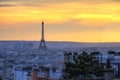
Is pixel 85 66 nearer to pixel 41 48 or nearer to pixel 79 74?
pixel 79 74

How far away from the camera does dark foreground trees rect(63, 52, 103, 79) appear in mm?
38062

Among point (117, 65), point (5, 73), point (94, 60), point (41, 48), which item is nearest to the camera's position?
point (94, 60)

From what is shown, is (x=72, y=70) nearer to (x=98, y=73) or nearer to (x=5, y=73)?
Answer: (x=98, y=73)

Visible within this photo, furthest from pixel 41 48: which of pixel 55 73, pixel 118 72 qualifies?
pixel 118 72

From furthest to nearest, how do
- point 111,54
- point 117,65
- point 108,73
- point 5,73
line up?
point 5,73 → point 111,54 → point 117,65 → point 108,73

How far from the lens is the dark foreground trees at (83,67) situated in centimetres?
3806

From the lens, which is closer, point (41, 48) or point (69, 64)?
point (69, 64)

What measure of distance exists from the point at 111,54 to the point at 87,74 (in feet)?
41.8

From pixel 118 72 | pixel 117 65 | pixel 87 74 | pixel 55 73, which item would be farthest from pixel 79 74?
pixel 55 73

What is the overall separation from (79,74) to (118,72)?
4.25m

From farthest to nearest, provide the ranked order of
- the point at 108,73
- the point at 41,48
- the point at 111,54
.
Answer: the point at 41,48 < the point at 111,54 < the point at 108,73

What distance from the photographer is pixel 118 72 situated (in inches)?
1641

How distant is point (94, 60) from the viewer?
4075cm

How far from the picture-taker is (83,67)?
128 feet
